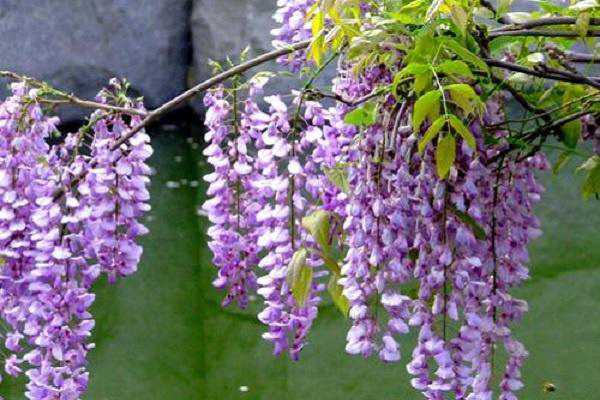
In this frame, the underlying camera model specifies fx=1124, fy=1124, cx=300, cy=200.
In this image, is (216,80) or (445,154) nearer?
(445,154)

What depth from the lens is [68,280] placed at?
1256 mm

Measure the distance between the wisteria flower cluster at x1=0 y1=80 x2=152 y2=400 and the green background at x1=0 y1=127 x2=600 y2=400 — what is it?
185 centimetres

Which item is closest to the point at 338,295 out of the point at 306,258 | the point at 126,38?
the point at 306,258

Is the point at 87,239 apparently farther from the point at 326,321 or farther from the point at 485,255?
the point at 326,321

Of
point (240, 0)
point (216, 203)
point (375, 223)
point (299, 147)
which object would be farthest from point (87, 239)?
point (240, 0)

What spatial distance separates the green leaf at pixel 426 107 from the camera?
958mm

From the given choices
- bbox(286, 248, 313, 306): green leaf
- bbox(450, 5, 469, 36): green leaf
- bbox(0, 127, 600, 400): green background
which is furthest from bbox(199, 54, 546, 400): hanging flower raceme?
bbox(0, 127, 600, 400): green background

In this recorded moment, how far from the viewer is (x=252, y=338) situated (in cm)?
350

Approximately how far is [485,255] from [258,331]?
96.5 inches

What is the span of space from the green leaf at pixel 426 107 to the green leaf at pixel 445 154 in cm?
3

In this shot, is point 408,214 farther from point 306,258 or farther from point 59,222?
point 59,222

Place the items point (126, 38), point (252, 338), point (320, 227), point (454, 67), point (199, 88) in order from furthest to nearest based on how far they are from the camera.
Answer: point (126, 38), point (252, 338), point (199, 88), point (320, 227), point (454, 67)

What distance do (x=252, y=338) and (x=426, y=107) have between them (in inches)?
102

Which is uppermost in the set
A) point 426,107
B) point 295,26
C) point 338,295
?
point 295,26
